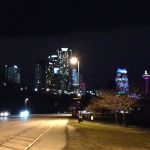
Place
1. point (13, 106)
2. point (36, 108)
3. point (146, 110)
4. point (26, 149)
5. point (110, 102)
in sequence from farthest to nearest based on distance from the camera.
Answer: point (36, 108) < point (13, 106) < point (146, 110) < point (110, 102) < point (26, 149)

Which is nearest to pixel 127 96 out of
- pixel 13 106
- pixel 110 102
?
pixel 110 102

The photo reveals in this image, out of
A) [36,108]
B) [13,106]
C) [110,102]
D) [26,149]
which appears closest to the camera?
[26,149]

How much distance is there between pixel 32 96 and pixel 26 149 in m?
164

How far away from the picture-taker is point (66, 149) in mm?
20594

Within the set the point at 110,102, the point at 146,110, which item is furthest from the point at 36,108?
the point at 110,102

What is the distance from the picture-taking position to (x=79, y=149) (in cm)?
2050

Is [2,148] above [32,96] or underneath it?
underneath

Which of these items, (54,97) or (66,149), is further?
(54,97)

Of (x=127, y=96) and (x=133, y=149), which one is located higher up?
(x=127, y=96)

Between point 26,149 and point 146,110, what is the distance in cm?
12363

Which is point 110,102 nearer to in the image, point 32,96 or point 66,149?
point 66,149

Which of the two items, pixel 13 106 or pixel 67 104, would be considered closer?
pixel 13 106

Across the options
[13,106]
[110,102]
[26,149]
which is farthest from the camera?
[13,106]

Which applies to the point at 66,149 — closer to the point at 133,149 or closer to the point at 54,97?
the point at 133,149
